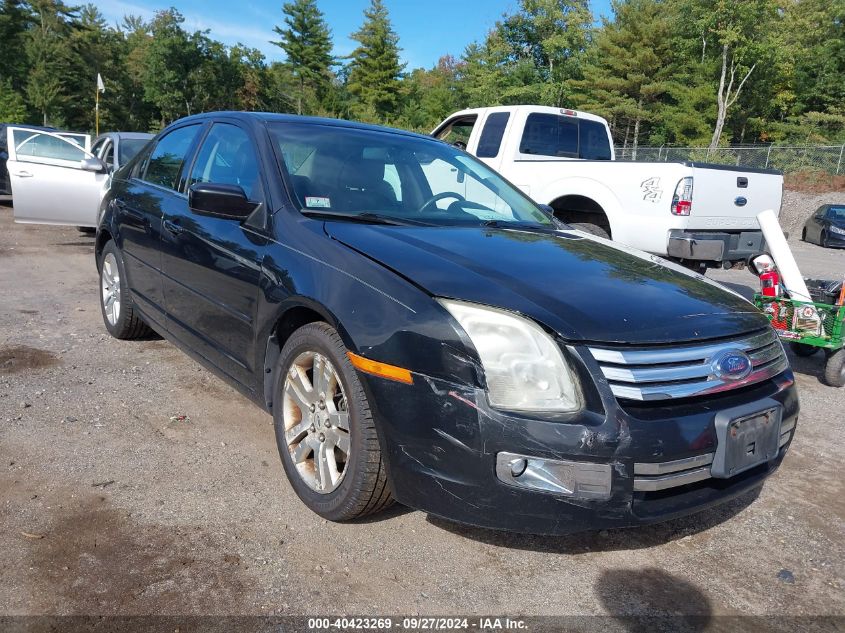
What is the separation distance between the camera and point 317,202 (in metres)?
3.10

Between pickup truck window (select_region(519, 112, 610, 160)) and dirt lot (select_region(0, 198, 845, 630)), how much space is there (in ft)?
17.8

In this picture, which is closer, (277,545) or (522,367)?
(522,367)

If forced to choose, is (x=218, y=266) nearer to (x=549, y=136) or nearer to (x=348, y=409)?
(x=348, y=409)

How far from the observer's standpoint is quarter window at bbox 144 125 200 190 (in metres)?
4.14

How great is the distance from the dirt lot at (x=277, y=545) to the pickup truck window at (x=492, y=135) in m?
5.50

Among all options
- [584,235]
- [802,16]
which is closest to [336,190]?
[584,235]

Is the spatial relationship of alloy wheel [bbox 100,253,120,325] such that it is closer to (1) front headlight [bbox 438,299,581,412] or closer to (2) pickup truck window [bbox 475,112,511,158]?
(1) front headlight [bbox 438,299,581,412]

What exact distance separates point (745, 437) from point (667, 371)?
0.41 meters

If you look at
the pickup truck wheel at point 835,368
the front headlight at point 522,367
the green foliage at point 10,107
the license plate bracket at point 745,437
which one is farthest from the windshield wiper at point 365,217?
the green foliage at point 10,107

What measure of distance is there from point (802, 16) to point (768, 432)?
2034 inches

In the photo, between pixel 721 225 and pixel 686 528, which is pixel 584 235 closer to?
pixel 686 528

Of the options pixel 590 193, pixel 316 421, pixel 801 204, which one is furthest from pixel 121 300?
pixel 801 204

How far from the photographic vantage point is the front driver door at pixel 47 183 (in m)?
8.73

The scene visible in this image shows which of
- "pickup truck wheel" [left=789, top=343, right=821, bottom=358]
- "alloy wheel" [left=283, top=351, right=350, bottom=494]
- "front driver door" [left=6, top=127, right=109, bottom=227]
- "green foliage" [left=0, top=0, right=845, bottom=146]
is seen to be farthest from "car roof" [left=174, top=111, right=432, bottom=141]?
"green foliage" [left=0, top=0, right=845, bottom=146]
